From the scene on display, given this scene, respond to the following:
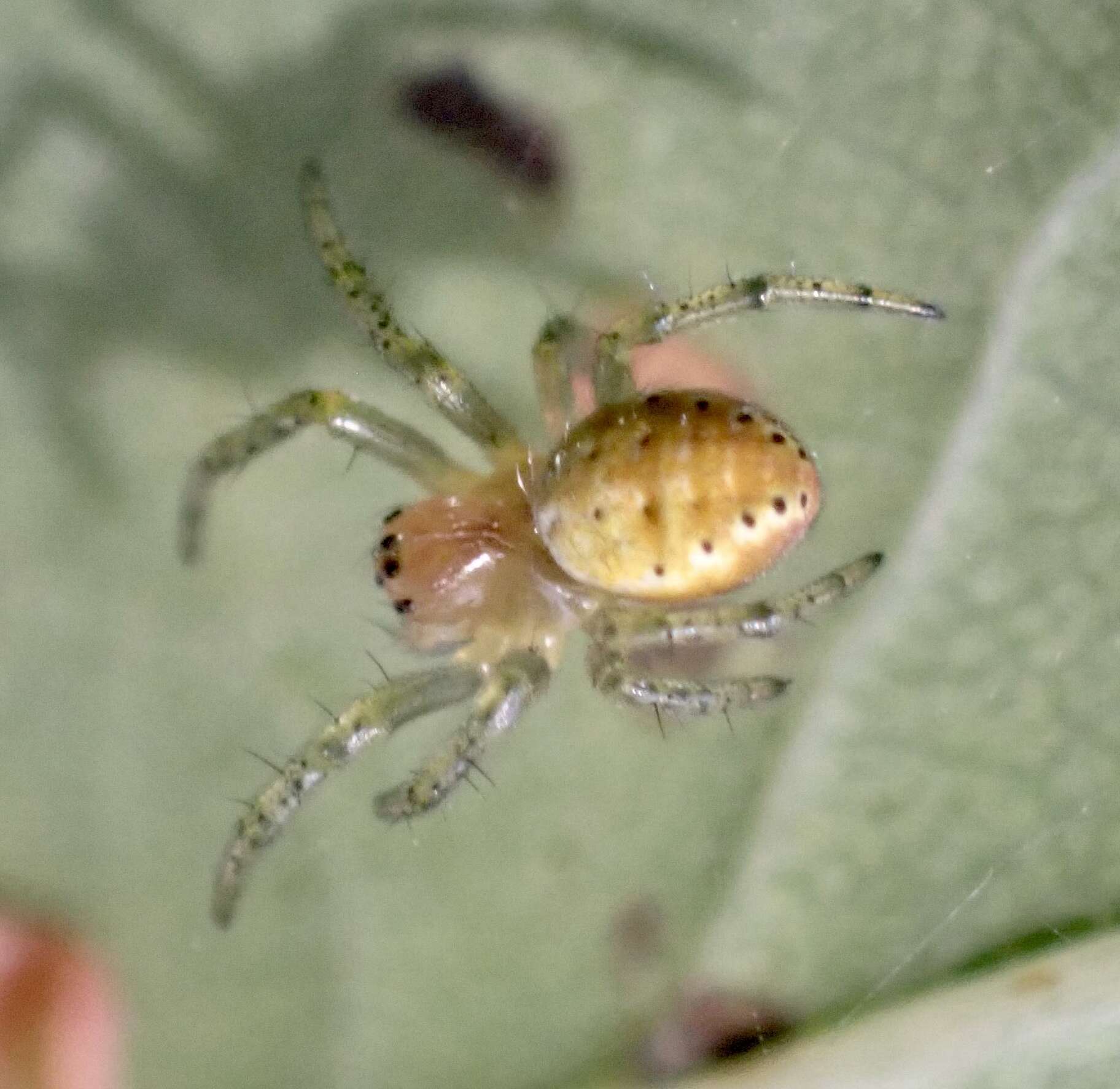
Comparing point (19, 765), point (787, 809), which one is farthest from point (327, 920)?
point (787, 809)

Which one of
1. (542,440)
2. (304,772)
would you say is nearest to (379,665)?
(304,772)

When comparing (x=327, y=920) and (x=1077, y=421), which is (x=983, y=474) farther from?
(x=327, y=920)

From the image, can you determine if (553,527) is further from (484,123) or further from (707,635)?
(484,123)

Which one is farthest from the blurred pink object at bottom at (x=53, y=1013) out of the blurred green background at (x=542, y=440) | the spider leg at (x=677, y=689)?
the spider leg at (x=677, y=689)

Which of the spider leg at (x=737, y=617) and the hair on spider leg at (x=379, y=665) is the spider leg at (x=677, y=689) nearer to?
the spider leg at (x=737, y=617)

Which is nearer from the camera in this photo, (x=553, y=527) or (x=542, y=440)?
(x=553, y=527)

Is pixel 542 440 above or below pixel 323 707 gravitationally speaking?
above
